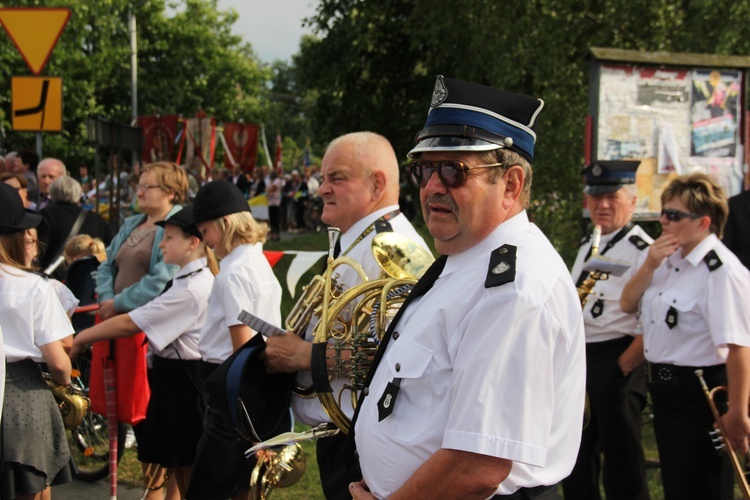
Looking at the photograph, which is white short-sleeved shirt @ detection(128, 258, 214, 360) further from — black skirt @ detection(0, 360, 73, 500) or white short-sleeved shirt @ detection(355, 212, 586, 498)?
white short-sleeved shirt @ detection(355, 212, 586, 498)

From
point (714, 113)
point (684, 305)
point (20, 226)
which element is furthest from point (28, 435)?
point (714, 113)

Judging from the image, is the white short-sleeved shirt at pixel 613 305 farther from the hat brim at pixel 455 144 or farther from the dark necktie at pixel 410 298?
the hat brim at pixel 455 144

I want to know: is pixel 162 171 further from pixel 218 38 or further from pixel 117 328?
pixel 218 38

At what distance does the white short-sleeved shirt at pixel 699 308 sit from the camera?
420cm

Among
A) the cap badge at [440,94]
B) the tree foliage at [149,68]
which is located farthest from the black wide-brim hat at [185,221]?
the tree foliage at [149,68]

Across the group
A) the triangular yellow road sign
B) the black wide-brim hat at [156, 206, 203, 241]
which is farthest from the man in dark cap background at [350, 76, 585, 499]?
the triangular yellow road sign

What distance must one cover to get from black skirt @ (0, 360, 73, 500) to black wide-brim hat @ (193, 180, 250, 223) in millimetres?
1155

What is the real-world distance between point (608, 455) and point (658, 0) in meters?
7.89

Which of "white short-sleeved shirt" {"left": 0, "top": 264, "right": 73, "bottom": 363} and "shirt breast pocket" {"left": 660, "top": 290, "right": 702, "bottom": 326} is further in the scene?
"shirt breast pocket" {"left": 660, "top": 290, "right": 702, "bottom": 326}

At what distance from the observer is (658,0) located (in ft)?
37.1

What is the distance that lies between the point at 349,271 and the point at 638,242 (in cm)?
227

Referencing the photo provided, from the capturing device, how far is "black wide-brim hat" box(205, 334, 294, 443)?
3.50 metres

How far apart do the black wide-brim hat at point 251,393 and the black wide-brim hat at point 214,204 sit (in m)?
1.29

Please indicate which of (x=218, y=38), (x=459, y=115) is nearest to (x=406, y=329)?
(x=459, y=115)
